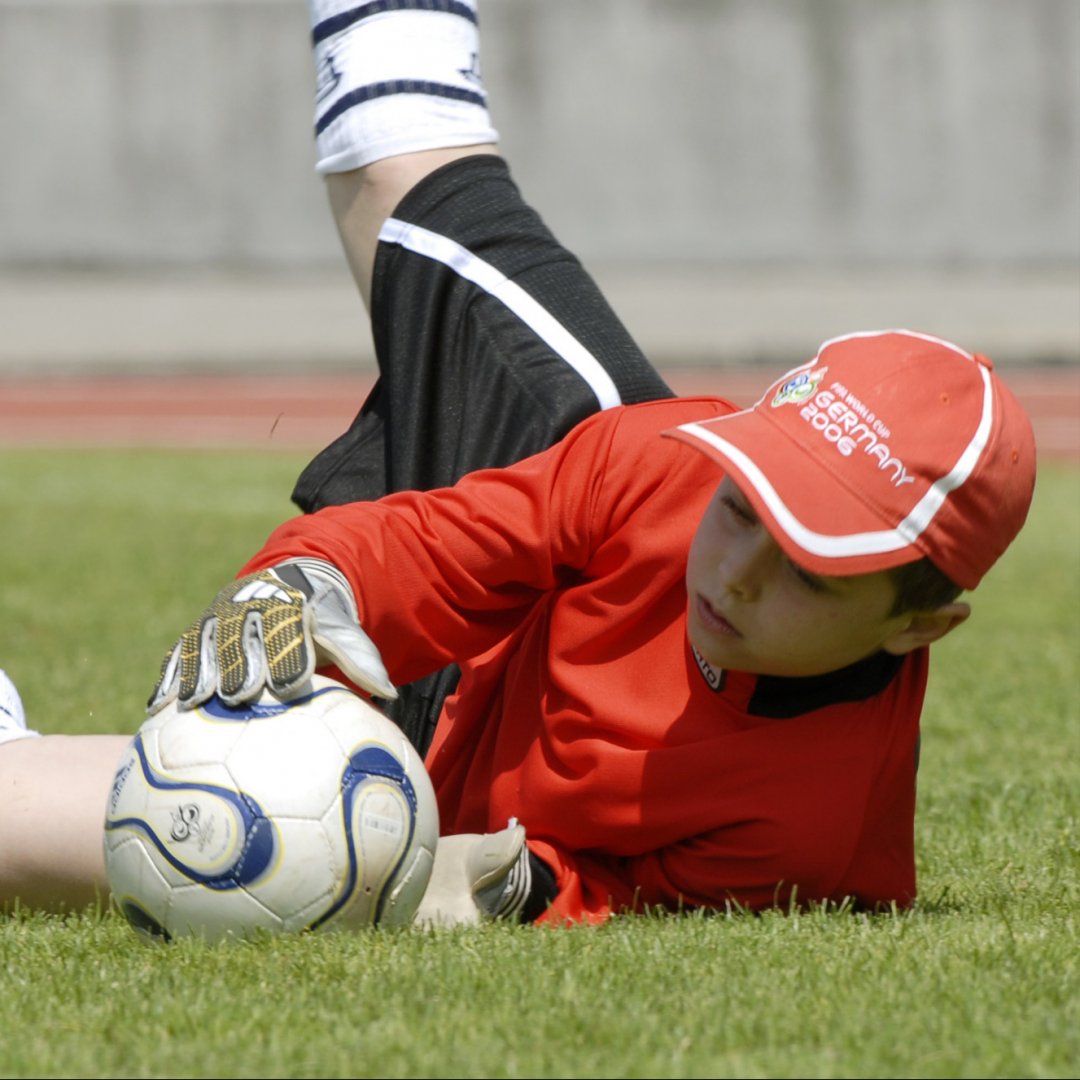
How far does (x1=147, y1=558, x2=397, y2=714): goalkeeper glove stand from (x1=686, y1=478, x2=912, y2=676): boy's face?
1.72 ft

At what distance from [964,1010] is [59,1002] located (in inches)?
46.3

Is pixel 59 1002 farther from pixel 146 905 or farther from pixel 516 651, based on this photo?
pixel 516 651

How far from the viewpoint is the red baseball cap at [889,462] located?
262 centimetres

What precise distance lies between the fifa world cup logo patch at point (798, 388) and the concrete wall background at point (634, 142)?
64.0 ft

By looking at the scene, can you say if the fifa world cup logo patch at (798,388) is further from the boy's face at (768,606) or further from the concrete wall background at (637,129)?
the concrete wall background at (637,129)

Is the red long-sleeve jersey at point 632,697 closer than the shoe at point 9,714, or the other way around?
the red long-sleeve jersey at point 632,697

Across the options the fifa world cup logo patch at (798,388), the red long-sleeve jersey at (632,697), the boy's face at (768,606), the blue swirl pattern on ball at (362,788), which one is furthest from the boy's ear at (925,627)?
the blue swirl pattern on ball at (362,788)

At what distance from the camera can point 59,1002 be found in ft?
7.80

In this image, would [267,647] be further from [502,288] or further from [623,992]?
[502,288]

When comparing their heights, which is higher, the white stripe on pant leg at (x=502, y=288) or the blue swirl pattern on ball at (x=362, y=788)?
the white stripe on pant leg at (x=502, y=288)

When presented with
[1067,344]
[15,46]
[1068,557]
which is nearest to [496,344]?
[1068,557]

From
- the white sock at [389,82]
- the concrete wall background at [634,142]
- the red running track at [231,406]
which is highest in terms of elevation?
the white sock at [389,82]

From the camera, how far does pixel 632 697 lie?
10.0 feet

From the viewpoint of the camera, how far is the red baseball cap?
262 cm
